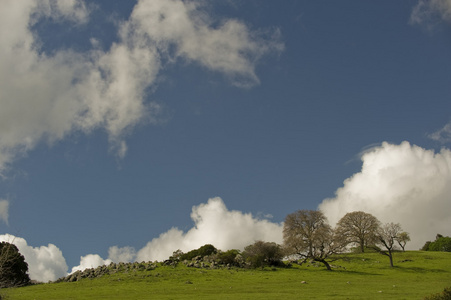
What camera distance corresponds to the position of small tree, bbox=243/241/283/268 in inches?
2977

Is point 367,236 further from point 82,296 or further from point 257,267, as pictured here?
point 82,296

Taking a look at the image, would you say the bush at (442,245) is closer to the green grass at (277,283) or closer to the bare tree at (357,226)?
the green grass at (277,283)

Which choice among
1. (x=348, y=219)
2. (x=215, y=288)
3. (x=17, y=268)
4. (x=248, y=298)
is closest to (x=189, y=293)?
(x=215, y=288)

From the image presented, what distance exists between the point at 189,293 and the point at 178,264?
32.1m

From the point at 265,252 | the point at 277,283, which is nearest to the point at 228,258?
the point at 265,252

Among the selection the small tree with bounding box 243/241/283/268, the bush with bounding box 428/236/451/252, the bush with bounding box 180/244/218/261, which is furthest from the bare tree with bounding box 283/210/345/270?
the bush with bounding box 428/236/451/252

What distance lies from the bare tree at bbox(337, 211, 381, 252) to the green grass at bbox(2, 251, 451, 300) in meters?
4.79

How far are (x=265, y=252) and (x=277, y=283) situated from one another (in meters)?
24.8

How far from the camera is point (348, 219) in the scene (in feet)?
303

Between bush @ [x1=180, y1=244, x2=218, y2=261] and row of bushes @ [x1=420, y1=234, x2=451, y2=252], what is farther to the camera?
row of bushes @ [x1=420, y1=234, x2=451, y2=252]

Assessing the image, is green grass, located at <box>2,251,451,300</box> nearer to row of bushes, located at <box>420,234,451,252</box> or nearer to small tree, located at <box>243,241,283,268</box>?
small tree, located at <box>243,241,283,268</box>

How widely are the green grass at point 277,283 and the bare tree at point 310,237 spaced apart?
349 cm

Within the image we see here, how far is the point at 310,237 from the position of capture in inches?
3150

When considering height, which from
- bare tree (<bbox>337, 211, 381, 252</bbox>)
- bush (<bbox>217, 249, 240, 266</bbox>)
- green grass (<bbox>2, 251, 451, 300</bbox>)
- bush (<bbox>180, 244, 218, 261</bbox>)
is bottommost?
green grass (<bbox>2, 251, 451, 300</bbox>)
